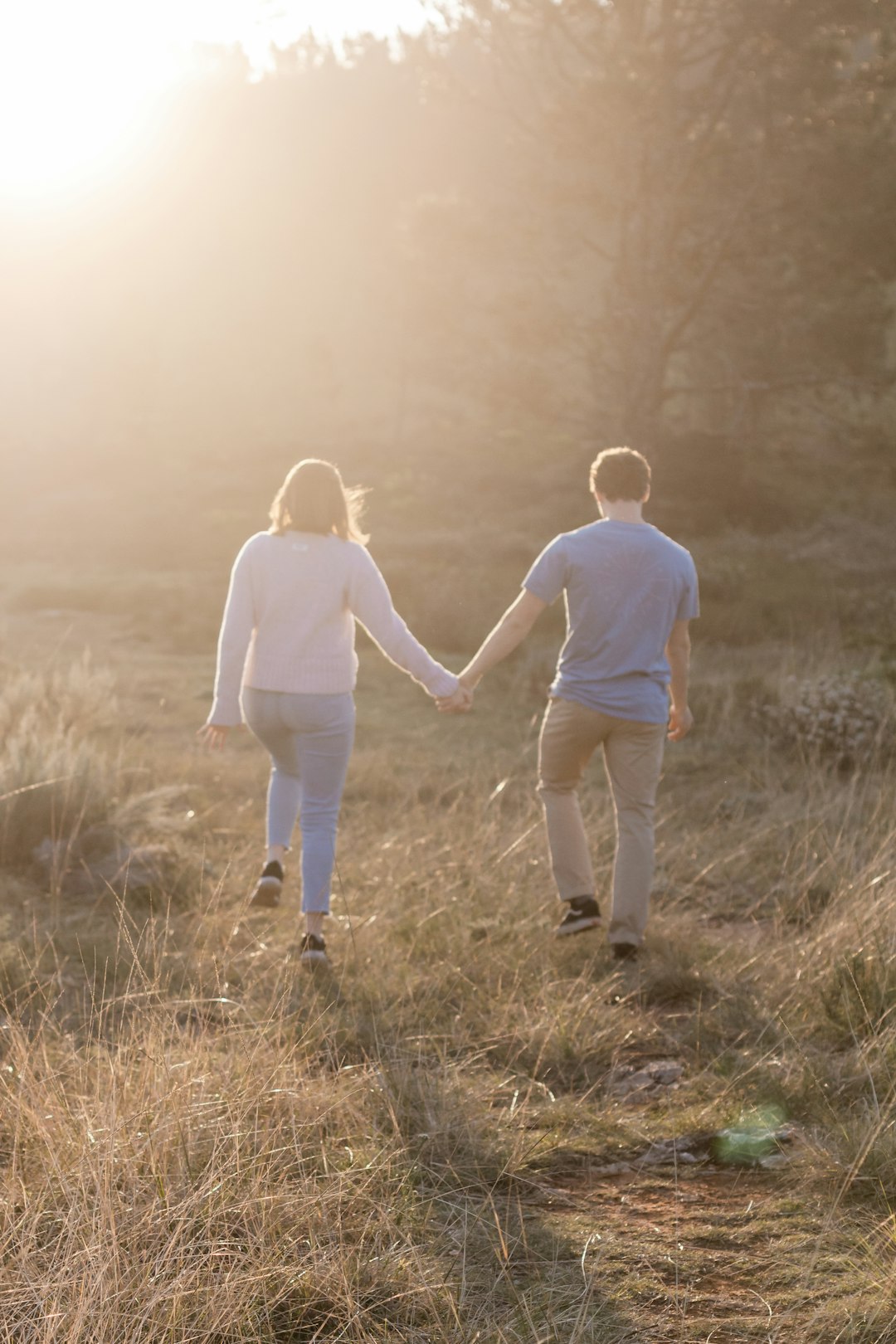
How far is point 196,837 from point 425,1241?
4213 millimetres

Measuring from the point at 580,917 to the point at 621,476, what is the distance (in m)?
1.73

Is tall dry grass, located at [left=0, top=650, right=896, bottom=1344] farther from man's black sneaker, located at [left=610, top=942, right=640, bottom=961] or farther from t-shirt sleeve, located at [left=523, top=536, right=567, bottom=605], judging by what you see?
t-shirt sleeve, located at [left=523, top=536, right=567, bottom=605]

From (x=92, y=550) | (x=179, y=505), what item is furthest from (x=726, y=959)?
(x=179, y=505)

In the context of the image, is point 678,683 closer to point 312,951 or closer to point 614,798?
point 614,798

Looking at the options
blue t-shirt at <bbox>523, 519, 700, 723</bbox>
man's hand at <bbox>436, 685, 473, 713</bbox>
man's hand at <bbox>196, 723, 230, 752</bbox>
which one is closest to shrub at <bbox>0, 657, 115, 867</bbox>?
man's hand at <bbox>196, 723, 230, 752</bbox>

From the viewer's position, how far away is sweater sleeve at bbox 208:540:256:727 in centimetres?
509

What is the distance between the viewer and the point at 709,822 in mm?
7652

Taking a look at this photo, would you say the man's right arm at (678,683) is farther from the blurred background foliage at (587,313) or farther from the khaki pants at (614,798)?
the blurred background foliage at (587,313)

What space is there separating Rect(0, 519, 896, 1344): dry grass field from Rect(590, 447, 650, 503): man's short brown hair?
5.56ft

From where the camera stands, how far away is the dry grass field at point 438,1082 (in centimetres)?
260

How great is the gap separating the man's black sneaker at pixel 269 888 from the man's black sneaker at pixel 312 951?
45 centimetres

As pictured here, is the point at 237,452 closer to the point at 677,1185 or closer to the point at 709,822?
the point at 709,822

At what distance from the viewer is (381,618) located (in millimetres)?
5121

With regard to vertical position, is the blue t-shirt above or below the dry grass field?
above
